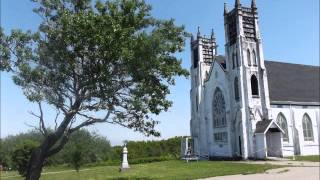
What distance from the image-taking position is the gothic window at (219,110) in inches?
1780

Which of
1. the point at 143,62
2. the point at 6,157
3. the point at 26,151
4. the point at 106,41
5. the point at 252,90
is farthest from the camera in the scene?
the point at 6,157

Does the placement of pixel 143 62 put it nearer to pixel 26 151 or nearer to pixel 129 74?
pixel 129 74

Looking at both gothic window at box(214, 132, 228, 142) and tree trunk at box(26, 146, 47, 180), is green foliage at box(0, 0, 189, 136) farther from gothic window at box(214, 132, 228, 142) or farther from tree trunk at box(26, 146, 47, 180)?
gothic window at box(214, 132, 228, 142)

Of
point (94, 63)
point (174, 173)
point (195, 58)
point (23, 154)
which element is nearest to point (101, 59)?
point (94, 63)

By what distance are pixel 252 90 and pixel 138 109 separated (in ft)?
85.2

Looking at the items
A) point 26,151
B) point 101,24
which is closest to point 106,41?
point 101,24

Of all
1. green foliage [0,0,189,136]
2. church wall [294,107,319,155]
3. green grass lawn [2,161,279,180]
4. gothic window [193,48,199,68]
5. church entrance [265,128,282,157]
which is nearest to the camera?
green foliage [0,0,189,136]

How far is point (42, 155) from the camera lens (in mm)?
17578

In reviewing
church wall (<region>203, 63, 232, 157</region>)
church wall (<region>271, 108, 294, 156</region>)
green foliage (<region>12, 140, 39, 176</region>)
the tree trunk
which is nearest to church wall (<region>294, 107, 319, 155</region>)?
church wall (<region>271, 108, 294, 156</region>)

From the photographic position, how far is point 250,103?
40.4 meters

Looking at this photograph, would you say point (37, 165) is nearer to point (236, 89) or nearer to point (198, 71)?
point (236, 89)

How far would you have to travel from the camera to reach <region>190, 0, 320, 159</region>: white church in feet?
132

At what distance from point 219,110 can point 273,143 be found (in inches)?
320

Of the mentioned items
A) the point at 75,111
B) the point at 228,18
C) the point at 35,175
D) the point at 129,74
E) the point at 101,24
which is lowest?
the point at 35,175
